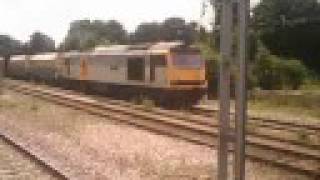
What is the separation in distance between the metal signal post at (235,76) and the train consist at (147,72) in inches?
648

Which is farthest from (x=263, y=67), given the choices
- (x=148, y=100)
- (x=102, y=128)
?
(x=102, y=128)

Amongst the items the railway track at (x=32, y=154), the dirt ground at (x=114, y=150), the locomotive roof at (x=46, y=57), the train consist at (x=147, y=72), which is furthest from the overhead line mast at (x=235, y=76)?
the locomotive roof at (x=46, y=57)

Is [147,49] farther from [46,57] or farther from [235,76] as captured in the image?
[46,57]

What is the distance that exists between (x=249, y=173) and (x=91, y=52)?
2352cm

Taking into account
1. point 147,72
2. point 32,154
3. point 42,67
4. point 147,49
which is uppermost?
point 147,49

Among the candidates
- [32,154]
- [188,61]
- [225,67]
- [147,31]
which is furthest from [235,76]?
[147,31]

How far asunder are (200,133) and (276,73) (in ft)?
67.3

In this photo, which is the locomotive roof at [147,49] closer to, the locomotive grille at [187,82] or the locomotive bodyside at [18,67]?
the locomotive grille at [187,82]

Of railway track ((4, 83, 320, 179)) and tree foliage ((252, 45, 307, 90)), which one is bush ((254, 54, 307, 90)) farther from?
railway track ((4, 83, 320, 179))

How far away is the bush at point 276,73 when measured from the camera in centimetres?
3519

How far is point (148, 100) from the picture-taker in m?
24.8

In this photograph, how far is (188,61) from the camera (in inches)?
957

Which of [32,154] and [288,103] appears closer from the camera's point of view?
[32,154]

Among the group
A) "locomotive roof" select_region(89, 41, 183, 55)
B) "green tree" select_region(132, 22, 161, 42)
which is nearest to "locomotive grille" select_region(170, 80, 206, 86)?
"locomotive roof" select_region(89, 41, 183, 55)
